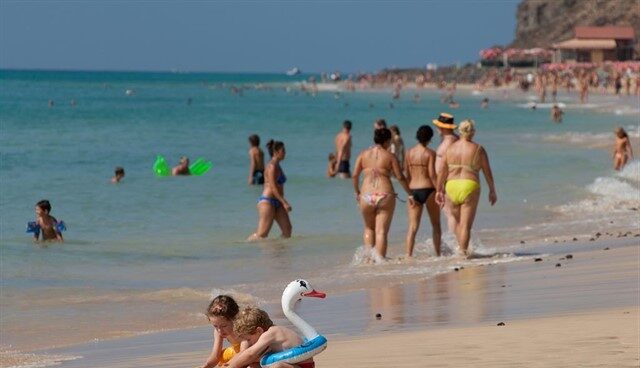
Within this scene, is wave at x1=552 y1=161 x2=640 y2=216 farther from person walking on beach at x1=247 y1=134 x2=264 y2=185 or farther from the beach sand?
the beach sand

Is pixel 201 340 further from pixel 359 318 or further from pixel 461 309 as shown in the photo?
pixel 461 309

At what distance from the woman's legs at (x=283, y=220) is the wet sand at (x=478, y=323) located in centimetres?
389

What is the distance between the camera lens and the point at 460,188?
11602 millimetres

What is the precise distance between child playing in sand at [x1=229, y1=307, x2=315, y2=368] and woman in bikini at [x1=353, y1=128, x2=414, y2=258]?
6.02 meters

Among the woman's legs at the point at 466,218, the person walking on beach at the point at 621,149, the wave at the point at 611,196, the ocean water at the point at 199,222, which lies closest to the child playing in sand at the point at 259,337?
the ocean water at the point at 199,222

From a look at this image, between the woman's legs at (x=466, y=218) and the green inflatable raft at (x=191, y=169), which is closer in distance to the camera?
the woman's legs at (x=466, y=218)

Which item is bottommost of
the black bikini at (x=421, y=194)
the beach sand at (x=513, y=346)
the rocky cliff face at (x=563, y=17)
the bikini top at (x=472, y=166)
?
the beach sand at (x=513, y=346)

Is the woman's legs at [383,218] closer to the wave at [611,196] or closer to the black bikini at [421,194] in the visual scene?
the black bikini at [421,194]

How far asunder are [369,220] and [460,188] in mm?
914

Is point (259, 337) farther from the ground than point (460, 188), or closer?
closer

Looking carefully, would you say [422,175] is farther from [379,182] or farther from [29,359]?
[29,359]

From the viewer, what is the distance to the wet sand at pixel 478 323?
658cm

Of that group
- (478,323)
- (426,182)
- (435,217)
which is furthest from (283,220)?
(478,323)

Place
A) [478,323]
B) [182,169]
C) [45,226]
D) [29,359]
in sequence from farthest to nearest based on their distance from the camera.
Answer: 1. [182,169]
2. [45,226]
3. [478,323]
4. [29,359]
